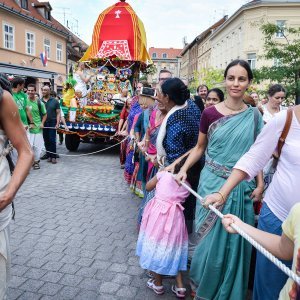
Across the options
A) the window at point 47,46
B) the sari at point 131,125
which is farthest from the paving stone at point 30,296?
the window at point 47,46

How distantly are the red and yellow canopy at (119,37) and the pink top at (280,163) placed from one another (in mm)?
9380

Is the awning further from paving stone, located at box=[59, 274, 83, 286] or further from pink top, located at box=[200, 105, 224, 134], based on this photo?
pink top, located at box=[200, 105, 224, 134]

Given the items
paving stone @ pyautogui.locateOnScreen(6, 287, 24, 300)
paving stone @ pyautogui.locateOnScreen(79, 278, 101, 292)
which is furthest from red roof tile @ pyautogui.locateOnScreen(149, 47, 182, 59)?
paving stone @ pyautogui.locateOnScreen(6, 287, 24, 300)

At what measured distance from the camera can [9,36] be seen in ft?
82.5

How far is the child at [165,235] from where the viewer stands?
288 centimetres

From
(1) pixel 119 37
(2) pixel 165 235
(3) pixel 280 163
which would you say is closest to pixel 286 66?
(1) pixel 119 37

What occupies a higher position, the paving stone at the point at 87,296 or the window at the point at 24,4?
the window at the point at 24,4

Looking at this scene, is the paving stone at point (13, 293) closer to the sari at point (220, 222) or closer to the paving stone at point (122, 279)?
the paving stone at point (122, 279)

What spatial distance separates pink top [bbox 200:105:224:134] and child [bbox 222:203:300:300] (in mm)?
1127

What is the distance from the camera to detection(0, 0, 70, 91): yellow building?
24344 millimetres

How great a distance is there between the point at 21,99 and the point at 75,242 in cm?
451

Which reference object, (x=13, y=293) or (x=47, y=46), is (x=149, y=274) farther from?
(x=47, y=46)

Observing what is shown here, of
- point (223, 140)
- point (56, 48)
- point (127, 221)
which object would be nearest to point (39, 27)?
point (56, 48)

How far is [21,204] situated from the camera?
5301 millimetres
